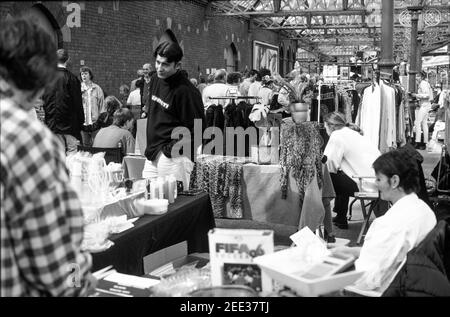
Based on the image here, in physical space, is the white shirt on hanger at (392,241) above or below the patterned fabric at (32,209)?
below

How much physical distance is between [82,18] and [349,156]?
6496 millimetres

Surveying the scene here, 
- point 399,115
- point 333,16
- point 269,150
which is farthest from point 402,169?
point 333,16

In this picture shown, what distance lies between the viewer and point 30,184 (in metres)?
1.29

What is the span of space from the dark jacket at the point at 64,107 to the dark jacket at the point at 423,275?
430 centimetres

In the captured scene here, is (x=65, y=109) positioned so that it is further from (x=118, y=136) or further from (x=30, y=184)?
(x=30, y=184)

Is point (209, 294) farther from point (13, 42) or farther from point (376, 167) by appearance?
point (376, 167)

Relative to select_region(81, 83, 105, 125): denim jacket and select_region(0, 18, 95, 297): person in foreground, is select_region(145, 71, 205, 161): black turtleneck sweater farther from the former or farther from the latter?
select_region(81, 83, 105, 125): denim jacket

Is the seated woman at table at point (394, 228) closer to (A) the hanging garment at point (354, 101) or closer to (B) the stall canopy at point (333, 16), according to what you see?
(A) the hanging garment at point (354, 101)

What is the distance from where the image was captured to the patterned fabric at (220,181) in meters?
4.91

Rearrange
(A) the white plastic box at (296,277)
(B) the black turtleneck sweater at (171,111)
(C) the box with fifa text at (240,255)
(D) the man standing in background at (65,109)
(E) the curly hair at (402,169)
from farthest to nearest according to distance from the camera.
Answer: (D) the man standing in background at (65,109) → (B) the black turtleneck sweater at (171,111) → (E) the curly hair at (402,169) → (C) the box with fifa text at (240,255) → (A) the white plastic box at (296,277)

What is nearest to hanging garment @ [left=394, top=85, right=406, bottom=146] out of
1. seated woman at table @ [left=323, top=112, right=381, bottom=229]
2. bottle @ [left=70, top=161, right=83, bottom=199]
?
seated woman at table @ [left=323, top=112, right=381, bottom=229]

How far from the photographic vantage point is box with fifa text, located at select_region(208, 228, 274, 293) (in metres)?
1.83

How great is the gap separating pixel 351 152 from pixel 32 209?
15.0ft

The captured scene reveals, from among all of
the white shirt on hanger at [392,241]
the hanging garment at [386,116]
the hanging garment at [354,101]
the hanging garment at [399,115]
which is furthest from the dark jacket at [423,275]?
the hanging garment at [354,101]
